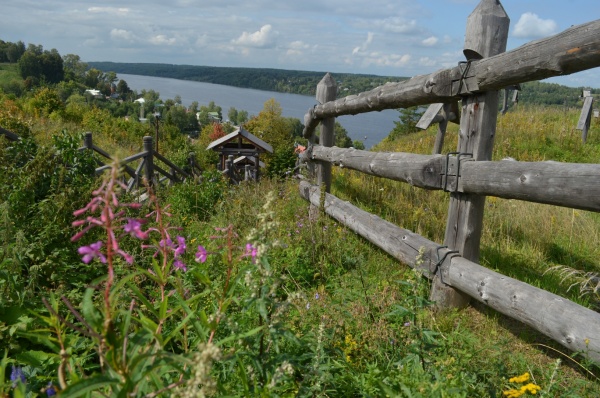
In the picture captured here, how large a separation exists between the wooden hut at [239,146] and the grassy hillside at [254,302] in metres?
16.1

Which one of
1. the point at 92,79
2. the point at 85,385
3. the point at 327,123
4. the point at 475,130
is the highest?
the point at 92,79

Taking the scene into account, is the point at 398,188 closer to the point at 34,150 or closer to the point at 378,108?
the point at 378,108

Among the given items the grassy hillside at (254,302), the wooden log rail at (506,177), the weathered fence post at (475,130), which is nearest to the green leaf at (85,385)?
the grassy hillside at (254,302)

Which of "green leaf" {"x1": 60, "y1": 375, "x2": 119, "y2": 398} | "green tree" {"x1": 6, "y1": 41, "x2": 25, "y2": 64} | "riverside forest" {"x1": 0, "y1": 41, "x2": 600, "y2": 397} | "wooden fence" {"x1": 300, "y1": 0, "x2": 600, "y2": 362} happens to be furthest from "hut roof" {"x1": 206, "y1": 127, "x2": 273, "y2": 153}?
"green tree" {"x1": 6, "y1": 41, "x2": 25, "y2": 64}

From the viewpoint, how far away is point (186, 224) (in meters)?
5.70

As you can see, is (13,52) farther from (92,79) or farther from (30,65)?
(30,65)

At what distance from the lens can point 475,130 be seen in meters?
3.40

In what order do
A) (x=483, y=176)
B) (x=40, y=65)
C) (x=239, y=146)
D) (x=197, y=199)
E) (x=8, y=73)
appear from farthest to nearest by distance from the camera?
(x=40, y=65), (x=8, y=73), (x=239, y=146), (x=197, y=199), (x=483, y=176)

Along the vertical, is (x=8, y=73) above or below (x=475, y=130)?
above

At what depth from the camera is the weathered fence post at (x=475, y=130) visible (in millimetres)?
3371

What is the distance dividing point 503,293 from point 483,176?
30.1 inches

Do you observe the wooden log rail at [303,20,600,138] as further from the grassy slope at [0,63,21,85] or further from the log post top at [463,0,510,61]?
the grassy slope at [0,63,21,85]

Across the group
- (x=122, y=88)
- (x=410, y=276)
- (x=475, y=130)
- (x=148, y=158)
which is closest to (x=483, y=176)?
(x=475, y=130)

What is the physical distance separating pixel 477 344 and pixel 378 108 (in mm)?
2855
